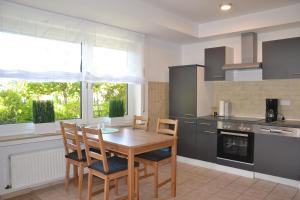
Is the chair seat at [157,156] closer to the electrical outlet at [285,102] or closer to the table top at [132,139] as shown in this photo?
the table top at [132,139]

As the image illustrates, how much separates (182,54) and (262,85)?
1.78 meters

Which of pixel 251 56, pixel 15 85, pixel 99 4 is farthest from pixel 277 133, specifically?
pixel 15 85

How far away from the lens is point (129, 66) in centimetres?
408

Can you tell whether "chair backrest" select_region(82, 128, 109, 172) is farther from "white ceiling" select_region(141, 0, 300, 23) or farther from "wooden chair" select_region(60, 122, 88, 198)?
"white ceiling" select_region(141, 0, 300, 23)

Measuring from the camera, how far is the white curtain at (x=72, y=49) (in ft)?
9.26

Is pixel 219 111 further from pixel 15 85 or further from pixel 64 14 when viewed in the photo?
pixel 15 85

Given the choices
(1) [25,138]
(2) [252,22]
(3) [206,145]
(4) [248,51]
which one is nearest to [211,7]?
(2) [252,22]

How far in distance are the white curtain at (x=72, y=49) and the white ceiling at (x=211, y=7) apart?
32.3 inches

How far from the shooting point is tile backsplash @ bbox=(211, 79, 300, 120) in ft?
12.2

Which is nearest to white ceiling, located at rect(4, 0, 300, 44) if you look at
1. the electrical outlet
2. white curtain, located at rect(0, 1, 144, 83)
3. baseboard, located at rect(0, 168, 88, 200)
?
white curtain, located at rect(0, 1, 144, 83)

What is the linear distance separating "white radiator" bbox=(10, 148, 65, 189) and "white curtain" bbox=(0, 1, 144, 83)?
38.0 inches

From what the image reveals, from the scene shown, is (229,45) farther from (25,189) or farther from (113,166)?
(25,189)

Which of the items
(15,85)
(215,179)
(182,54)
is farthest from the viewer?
(182,54)

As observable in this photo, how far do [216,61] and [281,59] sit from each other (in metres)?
1.04
